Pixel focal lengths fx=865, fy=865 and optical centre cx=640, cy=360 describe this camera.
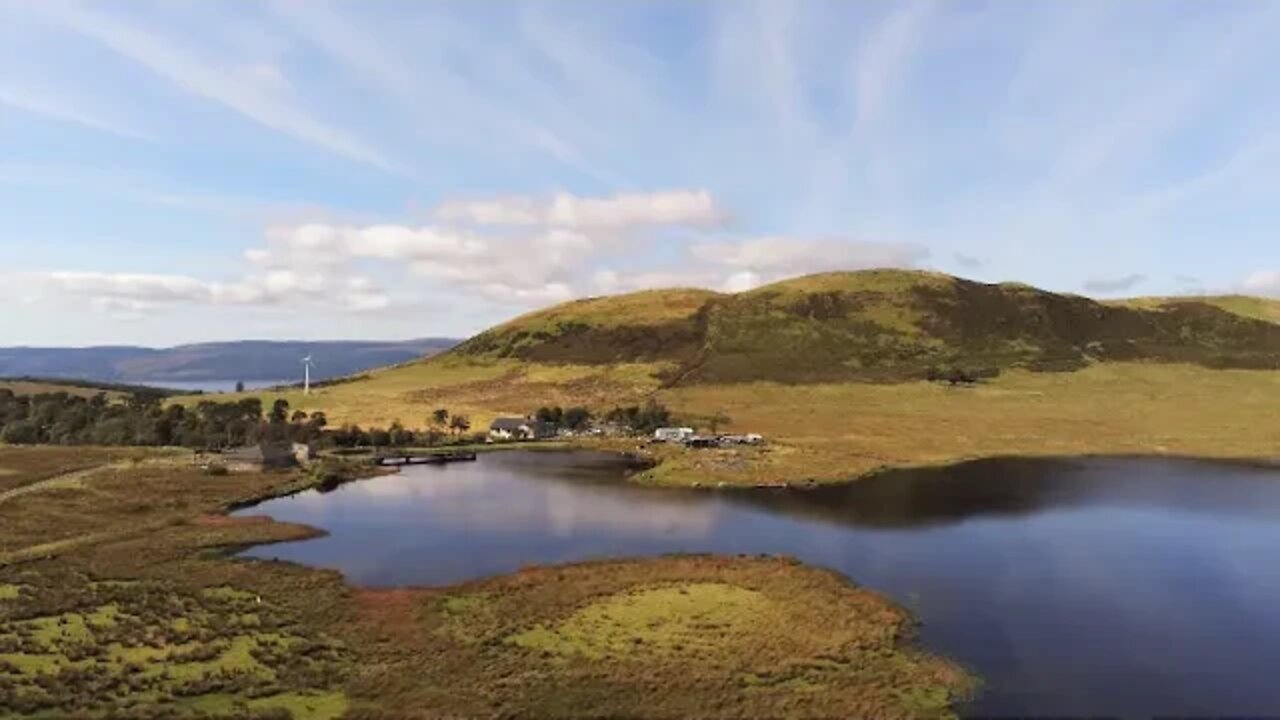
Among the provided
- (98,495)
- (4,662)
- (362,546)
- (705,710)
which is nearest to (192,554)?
(362,546)

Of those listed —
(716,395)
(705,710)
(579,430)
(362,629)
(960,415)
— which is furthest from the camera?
(716,395)

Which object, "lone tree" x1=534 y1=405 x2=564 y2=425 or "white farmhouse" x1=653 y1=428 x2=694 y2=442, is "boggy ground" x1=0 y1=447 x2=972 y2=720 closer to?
"white farmhouse" x1=653 y1=428 x2=694 y2=442

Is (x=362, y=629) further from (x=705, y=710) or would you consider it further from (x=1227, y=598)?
(x=1227, y=598)

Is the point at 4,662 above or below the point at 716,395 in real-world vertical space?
below

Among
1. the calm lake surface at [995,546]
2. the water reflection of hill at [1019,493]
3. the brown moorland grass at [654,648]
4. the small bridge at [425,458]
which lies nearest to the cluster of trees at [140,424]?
the small bridge at [425,458]

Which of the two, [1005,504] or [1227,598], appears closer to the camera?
[1227,598]

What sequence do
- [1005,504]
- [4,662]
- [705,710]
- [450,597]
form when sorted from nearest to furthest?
1. [705,710]
2. [4,662]
3. [450,597]
4. [1005,504]

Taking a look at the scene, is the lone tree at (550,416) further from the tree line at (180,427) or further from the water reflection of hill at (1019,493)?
the water reflection of hill at (1019,493)

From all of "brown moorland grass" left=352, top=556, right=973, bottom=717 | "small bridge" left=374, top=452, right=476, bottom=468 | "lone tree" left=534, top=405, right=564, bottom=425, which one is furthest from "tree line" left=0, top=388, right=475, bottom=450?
"brown moorland grass" left=352, top=556, right=973, bottom=717
